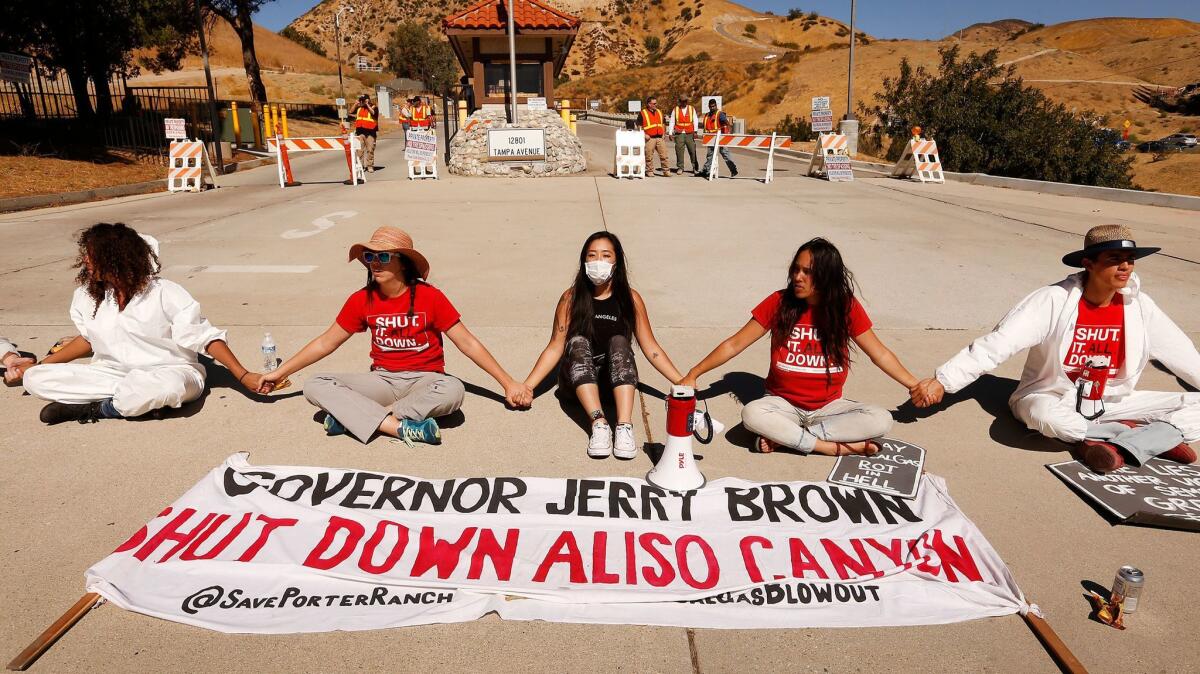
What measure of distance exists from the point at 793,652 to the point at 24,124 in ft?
80.6

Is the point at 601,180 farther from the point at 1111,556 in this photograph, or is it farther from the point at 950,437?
the point at 1111,556

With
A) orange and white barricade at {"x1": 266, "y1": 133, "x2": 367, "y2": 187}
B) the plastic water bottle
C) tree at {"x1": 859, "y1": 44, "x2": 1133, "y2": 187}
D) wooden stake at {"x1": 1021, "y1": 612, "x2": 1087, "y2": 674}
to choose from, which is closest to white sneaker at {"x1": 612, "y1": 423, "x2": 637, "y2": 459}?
wooden stake at {"x1": 1021, "y1": 612, "x2": 1087, "y2": 674}

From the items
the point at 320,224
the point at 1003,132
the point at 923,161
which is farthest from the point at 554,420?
the point at 1003,132

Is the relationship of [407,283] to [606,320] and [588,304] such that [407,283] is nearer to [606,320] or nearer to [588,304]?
[588,304]

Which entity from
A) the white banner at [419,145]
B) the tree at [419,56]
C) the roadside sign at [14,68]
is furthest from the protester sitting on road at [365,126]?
the tree at [419,56]

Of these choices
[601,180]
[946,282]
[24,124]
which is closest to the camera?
[946,282]

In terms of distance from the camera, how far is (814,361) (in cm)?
425

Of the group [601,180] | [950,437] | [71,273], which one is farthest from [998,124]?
[71,273]

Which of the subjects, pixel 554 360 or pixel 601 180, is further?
pixel 601 180

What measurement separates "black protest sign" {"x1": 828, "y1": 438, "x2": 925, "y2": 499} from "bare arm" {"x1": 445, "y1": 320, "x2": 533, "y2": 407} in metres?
1.78

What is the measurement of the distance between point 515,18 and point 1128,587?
70.2 ft

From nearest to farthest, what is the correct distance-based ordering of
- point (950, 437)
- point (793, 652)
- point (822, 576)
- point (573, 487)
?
point (793, 652)
point (822, 576)
point (573, 487)
point (950, 437)

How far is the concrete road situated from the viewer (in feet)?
8.71

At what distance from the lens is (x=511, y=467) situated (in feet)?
13.2
